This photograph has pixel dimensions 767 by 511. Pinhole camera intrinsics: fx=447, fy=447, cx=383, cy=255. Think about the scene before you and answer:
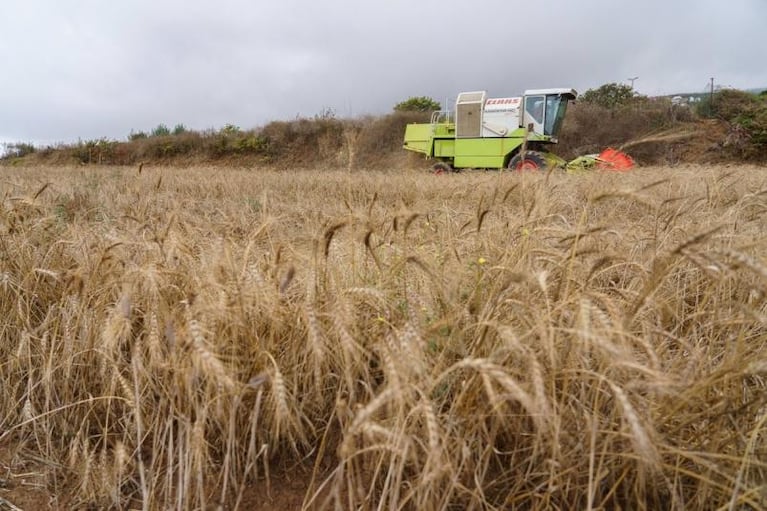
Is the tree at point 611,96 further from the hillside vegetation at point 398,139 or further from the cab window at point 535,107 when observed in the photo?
the cab window at point 535,107

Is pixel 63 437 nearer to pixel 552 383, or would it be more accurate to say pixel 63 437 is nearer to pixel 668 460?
pixel 552 383

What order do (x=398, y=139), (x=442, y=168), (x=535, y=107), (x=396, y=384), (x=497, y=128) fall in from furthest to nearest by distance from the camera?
(x=398, y=139) < (x=442, y=168) < (x=497, y=128) < (x=535, y=107) < (x=396, y=384)

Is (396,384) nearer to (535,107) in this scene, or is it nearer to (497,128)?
(497,128)

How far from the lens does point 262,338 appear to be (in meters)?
1.39

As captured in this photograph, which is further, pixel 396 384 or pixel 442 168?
pixel 442 168

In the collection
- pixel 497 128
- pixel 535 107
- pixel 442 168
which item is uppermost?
pixel 535 107

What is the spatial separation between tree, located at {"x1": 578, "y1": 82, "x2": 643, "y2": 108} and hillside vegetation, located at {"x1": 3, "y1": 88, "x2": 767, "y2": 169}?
0.05 metres

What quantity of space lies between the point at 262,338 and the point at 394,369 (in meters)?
0.65

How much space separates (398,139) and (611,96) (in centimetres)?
1095

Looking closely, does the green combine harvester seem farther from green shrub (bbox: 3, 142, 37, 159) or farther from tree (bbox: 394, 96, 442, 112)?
green shrub (bbox: 3, 142, 37, 159)

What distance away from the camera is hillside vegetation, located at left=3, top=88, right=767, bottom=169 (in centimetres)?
1767

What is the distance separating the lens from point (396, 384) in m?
0.82

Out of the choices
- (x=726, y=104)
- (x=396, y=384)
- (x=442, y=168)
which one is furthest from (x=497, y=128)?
(x=396, y=384)

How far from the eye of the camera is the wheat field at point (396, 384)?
937 mm
